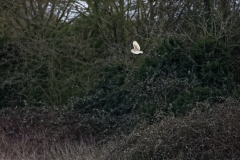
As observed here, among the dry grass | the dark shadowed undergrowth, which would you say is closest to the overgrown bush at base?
the dark shadowed undergrowth

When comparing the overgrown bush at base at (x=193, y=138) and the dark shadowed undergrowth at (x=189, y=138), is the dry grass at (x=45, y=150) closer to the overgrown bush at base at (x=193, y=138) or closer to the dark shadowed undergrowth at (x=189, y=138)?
the dark shadowed undergrowth at (x=189, y=138)

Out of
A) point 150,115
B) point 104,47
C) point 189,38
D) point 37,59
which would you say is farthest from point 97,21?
point 150,115

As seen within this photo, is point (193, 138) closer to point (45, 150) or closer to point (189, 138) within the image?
point (189, 138)

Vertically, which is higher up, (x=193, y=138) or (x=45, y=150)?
(x=193, y=138)

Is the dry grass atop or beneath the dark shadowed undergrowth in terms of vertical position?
beneath

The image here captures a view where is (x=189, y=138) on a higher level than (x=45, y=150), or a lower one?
higher

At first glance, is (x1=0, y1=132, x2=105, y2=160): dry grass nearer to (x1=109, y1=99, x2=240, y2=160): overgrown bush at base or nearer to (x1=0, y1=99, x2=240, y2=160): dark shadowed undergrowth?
(x1=0, y1=99, x2=240, y2=160): dark shadowed undergrowth

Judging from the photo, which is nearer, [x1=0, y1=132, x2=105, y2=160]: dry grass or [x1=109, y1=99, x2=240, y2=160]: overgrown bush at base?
[x1=109, y1=99, x2=240, y2=160]: overgrown bush at base

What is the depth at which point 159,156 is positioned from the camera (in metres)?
7.26

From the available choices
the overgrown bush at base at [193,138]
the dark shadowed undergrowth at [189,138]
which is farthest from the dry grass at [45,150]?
the overgrown bush at base at [193,138]

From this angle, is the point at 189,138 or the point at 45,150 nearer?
the point at 189,138

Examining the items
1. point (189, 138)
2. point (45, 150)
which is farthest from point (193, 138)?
point (45, 150)

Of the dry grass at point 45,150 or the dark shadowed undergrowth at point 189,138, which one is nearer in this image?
the dark shadowed undergrowth at point 189,138

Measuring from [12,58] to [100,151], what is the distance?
6.93 meters
